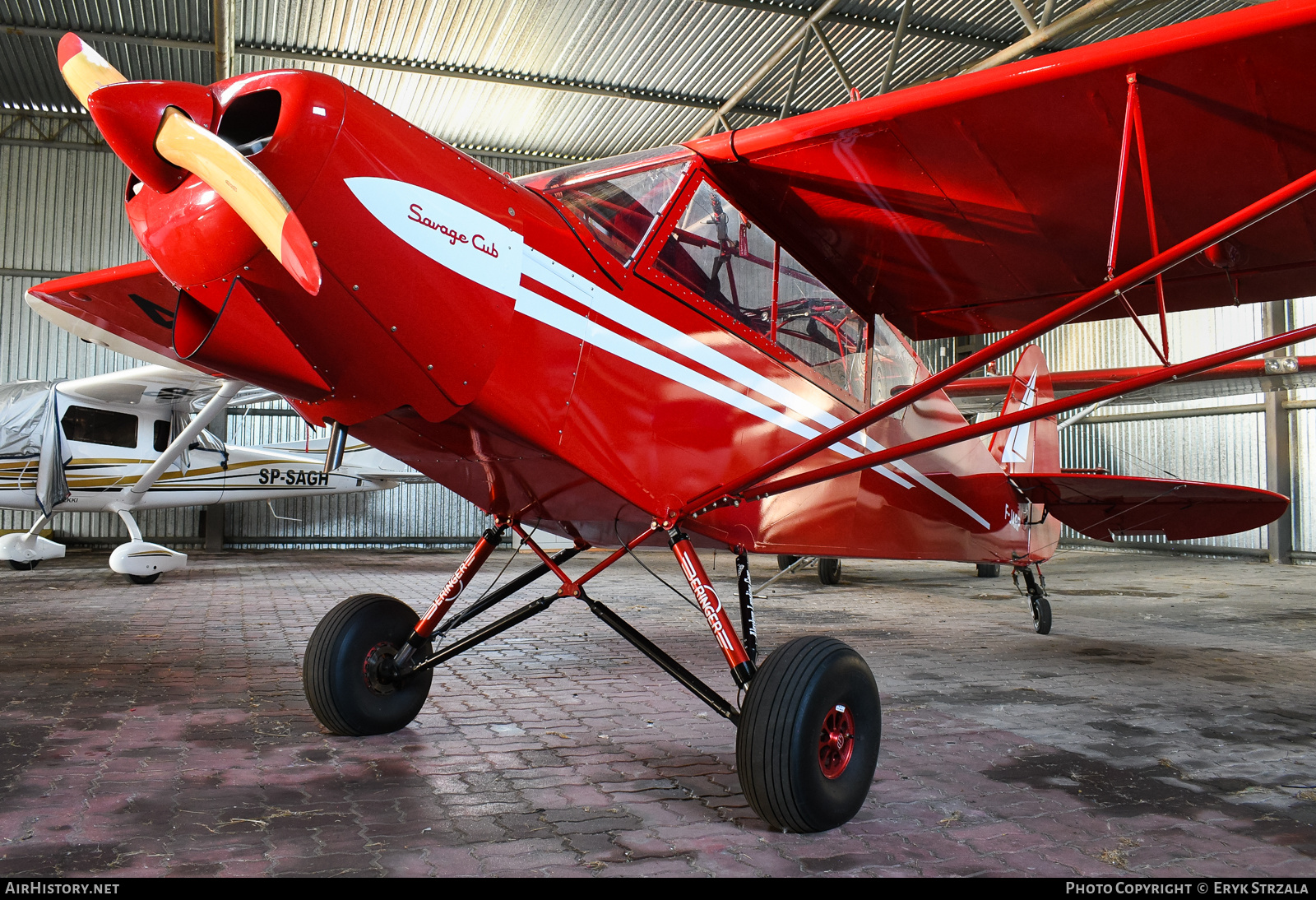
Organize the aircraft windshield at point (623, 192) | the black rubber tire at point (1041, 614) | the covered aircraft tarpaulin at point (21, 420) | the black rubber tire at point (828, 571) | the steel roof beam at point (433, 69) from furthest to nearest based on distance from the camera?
1. the steel roof beam at point (433, 69)
2. the black rubber tire at point (828, 571)
3. the covered aircraft tarpaulin at point (21, 420)
4. the black rubber tire at point (1041, 614)
5. the aircraft windshield at point (623, 192)

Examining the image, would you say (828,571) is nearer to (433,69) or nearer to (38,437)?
(433,69)

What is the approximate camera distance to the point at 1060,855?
8.07 ft

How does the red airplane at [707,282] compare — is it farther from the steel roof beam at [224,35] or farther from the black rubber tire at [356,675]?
the steel roof beam at [224,35]

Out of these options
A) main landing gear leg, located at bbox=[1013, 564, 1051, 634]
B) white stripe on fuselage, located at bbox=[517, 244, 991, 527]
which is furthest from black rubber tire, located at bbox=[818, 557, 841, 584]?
white stripe on fuselage, located at bbox=[517, 244, 991, 527]

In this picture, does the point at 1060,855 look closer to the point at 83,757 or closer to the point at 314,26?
the point at 83,757

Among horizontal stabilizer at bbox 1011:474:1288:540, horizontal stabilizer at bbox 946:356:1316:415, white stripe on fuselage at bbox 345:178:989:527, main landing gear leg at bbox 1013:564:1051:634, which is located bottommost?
main landing gear leg at bbox 1013:564:1051:634

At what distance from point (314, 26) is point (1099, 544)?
19752 mm

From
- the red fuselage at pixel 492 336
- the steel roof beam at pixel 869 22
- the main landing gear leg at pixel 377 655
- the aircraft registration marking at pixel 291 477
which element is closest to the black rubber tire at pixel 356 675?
the main landing gear leg at pixel 377 655

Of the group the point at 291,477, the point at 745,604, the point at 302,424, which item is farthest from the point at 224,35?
the point at 745,604

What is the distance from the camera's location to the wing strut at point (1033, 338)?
2.32 meters

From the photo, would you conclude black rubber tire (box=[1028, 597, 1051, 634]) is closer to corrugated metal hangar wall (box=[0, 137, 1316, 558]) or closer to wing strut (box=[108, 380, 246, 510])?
wing strut (box=[108, 380, 246, 510])

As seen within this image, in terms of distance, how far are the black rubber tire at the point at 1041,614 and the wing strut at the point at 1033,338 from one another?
4.64m

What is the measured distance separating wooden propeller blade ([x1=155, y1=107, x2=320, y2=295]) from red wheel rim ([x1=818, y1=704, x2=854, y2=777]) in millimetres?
2062

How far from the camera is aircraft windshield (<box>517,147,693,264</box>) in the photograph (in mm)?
A: 3084
